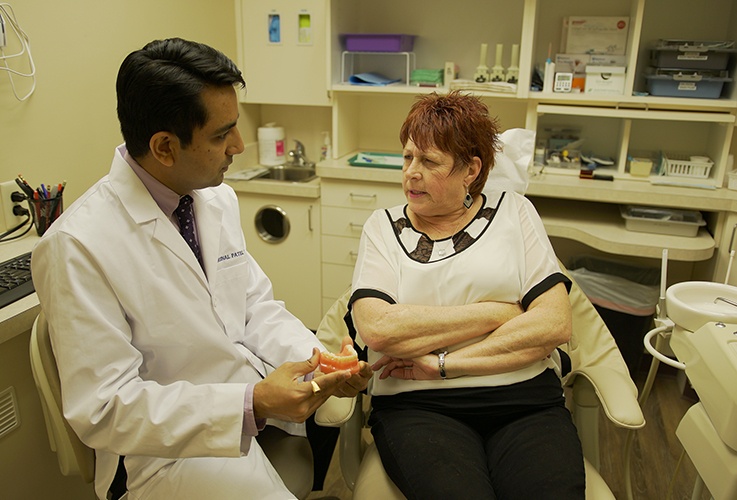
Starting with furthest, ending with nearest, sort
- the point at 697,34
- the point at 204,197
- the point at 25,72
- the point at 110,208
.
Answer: the point at 697,34, the point at 25,72, the point at 204,197, the point at 110,208

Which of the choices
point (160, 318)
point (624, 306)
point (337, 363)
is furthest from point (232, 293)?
point (624, 306)

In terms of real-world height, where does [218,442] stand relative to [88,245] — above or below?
below

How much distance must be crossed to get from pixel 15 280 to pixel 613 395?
4.95 feet

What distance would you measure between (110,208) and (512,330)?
93 centimetres

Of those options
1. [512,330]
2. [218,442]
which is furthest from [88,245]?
[512,330]

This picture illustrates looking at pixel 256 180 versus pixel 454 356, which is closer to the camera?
pixel 454 356

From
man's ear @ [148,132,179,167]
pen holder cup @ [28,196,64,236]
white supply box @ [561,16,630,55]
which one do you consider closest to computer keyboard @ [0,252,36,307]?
pen holder cup @ [28,196,64,236]

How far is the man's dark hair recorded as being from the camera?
1.10 metres

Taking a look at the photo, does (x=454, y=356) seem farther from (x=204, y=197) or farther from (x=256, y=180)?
(x=256, y=180)

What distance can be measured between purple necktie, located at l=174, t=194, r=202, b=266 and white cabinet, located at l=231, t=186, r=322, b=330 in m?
1.51

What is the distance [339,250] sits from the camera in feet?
9.56

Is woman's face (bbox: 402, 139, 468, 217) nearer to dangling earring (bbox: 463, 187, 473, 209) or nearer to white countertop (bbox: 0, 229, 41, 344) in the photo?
dangling earring (bbox: 463, 187, 473, 209)

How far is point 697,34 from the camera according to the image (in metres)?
2.67

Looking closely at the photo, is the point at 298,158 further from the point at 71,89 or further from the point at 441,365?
the point at 441,365
